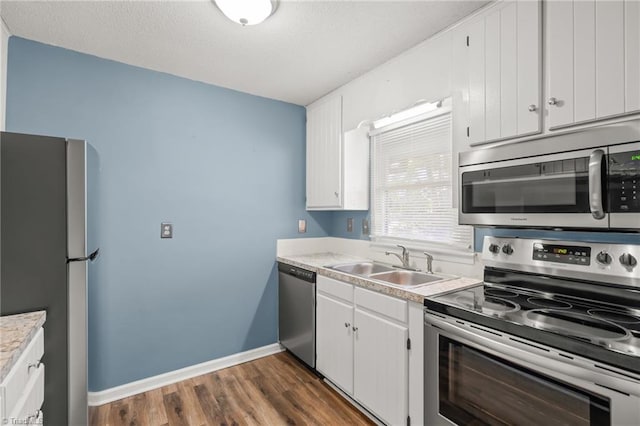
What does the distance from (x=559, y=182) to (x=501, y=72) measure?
630mm

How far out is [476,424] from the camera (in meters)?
1.40

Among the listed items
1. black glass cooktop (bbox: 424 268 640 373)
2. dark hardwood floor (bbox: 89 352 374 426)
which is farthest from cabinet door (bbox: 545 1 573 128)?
dark hardwood floor (bbox: 89 352 374 426)

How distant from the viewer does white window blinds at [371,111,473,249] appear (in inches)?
90.6

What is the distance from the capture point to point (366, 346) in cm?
204

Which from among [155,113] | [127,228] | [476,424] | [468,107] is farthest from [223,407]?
[468,107]

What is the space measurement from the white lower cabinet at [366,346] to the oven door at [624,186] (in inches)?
39.5

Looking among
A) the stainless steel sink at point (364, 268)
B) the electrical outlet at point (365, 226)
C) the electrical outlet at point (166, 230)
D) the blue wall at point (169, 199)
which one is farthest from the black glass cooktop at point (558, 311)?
the electrical outlet at point (166, 230)

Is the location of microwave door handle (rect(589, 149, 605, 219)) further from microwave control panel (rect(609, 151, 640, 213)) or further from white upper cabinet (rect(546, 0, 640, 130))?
white upper cabinet (rect(546, 0, 640, 130))

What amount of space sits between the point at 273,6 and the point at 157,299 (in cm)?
224

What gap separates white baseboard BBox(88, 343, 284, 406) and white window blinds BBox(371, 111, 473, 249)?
60.8 inches

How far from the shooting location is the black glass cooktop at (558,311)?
1.05 meters

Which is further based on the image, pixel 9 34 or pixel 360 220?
pixel 360 220

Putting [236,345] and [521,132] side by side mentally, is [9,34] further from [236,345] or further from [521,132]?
[521,132]

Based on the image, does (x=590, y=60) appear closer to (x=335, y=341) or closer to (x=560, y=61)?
(x=560, y=61)
